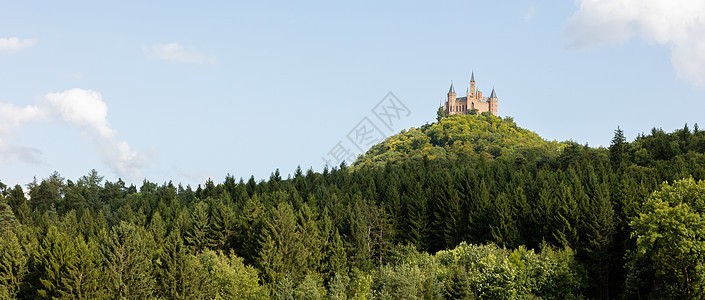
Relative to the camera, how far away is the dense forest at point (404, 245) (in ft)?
169

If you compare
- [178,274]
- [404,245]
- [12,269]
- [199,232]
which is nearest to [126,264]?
[178,274]

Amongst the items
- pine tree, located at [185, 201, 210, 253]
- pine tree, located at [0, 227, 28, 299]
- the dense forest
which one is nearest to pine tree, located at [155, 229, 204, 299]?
the dense forest

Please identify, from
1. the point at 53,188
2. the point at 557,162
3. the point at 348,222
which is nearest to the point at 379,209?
the point at 348,222

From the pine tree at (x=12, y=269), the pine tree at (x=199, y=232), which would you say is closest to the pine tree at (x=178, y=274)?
the pine tree at (x=12, y=269)

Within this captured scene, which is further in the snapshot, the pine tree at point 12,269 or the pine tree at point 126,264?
the pine tree at point 12,269

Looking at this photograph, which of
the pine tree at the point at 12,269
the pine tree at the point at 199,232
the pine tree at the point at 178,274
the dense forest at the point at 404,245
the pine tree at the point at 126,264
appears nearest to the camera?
the dense forest at the point at 404,245

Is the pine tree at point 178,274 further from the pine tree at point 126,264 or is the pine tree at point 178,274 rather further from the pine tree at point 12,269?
the pine tree at point 12,269

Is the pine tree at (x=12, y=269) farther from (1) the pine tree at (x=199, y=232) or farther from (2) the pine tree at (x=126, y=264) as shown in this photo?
(1) the pine tree at (x=199, y=232)

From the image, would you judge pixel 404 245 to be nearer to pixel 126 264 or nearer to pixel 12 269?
pixel 126 264

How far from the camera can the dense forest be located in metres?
51.7

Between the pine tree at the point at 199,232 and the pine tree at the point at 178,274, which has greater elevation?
the pine tree at the point at 199,232

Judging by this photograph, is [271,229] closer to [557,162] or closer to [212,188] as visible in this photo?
[212,188]

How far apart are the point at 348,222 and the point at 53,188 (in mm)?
74503

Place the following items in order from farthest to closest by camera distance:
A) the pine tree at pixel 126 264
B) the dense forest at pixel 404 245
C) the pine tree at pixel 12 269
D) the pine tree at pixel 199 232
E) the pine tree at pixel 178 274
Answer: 1. the pine tree at pixel 199 232
2. the pine tree at pixel 12 269
3. the pine tree at pixel 126 264
4. the pine tree at pixel 178 274
5. the dense forest at pixel 404 245
